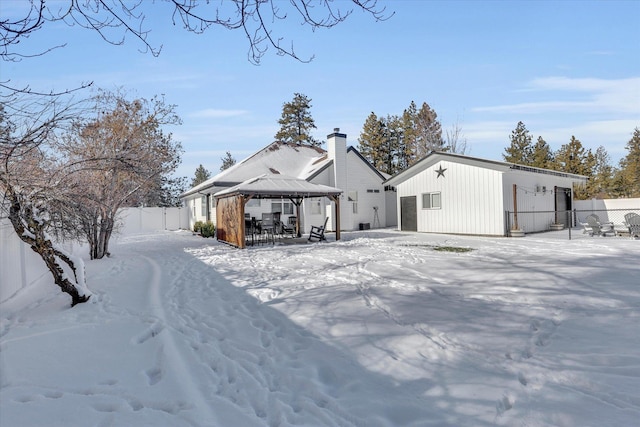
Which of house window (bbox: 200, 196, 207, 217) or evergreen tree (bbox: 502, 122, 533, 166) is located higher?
evergreen tree (bbox: 502, 122, 533, 166)

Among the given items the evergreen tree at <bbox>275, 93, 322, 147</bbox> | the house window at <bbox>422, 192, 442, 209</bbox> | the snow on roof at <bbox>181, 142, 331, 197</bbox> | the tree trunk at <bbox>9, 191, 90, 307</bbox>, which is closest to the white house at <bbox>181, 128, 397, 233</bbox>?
the snow on roof at <bbox>181, 142, 331, 197</bbox>

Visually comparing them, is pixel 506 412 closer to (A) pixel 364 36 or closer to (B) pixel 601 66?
(A) pixel 364 36

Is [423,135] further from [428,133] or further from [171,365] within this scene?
[171,365]

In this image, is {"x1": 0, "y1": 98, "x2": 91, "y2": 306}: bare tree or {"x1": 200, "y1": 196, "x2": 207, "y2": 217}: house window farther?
{"x1": 200, "y1": 196, "x2": 207, "y2": 217}: house window

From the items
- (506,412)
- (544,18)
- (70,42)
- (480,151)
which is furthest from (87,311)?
(480,151)

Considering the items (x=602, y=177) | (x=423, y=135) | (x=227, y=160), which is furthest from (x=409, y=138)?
(x=227, y=160)

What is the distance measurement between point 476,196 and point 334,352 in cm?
1467

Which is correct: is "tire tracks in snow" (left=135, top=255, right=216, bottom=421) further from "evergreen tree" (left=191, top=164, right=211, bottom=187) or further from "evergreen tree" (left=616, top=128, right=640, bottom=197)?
"evergreen tree" (left=191, top=164, right=211, bottom=187)

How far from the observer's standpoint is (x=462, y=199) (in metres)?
17.0

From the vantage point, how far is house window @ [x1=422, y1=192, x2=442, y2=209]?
59.6ft

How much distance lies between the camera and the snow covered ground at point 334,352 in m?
2.65

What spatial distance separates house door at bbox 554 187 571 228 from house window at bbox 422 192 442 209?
7.22 meters

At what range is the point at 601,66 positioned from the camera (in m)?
11.9

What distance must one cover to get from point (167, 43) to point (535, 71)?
607 inches
